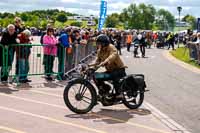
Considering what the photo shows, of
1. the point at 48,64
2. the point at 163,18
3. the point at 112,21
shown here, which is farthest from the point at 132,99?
the point at 163,18

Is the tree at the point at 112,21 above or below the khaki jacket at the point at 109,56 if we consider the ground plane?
above

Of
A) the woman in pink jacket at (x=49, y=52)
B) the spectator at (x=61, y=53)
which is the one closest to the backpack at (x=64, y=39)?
the spectator at (x=61, y=53)

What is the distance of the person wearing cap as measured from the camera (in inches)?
557

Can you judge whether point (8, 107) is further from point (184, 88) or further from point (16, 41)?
point (184, 88)

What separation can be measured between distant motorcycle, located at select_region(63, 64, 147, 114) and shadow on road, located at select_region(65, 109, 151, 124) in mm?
178

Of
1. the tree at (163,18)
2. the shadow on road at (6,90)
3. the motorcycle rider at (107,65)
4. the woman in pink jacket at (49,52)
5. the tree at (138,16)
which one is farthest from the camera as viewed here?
the tree at (138,16)

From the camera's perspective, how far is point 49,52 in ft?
49.7

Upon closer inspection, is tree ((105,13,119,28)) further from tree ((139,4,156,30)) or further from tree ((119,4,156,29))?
tree ((139,4,156,30))

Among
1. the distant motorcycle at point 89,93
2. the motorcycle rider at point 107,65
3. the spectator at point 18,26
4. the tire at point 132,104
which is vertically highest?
the spectator at point 18,26

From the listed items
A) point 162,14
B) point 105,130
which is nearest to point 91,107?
point 105,130

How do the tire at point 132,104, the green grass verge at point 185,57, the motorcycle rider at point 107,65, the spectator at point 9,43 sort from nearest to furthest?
the motorcycle rider at point 107,65
the tire at point 132,104
the spectator at point 9,43
the green grass verge at point 185,57

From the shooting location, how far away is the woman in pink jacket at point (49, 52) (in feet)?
49.6

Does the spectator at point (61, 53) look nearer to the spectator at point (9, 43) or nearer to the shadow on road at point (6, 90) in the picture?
the spectator at point (9, 43)

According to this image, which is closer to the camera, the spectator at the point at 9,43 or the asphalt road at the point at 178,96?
the asphalt road at the point at 178,96
